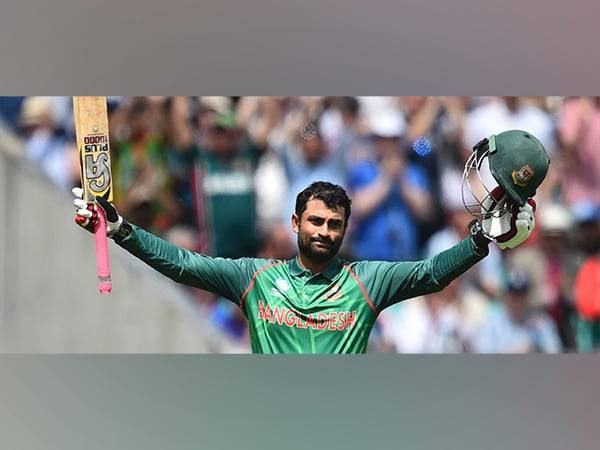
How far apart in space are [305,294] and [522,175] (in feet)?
3.81

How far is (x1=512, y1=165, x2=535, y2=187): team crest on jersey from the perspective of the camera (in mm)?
4992

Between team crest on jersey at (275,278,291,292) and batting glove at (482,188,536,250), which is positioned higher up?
batting glove at (482,188,536,250)

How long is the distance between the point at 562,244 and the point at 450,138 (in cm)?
96

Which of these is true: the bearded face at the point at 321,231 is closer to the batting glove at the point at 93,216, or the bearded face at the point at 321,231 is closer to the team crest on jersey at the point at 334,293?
the team crest on jersey at the point at 334,293

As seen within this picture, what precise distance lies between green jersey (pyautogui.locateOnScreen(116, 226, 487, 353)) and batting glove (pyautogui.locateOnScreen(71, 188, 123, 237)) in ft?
0.78

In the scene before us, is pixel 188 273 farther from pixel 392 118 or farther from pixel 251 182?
pixel 392 118

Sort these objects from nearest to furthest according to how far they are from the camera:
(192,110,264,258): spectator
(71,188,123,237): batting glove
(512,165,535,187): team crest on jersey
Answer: (512,165,535,187): team crest on jersey → (71,188,123,237): batting glove → (192,110,264,258): spectator

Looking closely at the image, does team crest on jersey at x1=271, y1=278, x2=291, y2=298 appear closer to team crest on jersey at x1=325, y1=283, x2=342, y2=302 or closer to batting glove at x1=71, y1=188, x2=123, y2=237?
team crest on jersey at x1=325, y1=283, x2=342, y2=302

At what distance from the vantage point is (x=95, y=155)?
546 cm

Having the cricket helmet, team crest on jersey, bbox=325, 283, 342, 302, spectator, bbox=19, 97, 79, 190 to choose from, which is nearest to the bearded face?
team crest on jersey, bbox=325, 283, 342, 302

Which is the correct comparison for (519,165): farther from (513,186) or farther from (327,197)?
(327,197)

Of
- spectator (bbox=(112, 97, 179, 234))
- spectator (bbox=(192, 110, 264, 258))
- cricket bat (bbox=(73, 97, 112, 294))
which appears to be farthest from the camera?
spectator (bbox=(112, 97, 179, 234))

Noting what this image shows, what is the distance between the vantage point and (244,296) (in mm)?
5453

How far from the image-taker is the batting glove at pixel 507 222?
16.5ft
